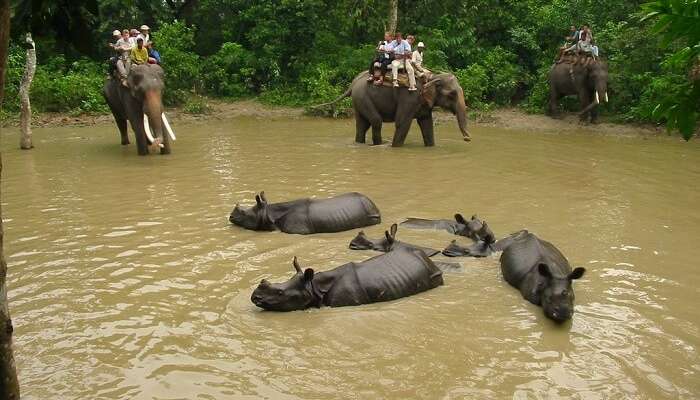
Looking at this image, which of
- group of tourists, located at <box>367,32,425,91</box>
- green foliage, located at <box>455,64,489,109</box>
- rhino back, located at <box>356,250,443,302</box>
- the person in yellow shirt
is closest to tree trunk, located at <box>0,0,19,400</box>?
rhino back, located at <box>356,250,443,302</box>

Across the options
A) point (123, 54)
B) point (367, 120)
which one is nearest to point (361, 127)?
point (367, 120)

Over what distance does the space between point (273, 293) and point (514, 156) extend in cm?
1029

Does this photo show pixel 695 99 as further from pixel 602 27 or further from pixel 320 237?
pixel 602 27

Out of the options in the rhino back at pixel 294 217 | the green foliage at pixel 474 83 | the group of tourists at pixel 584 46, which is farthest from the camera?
the green foliage at pixel 474 83

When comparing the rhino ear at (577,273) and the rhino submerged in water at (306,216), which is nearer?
the rhino ear at (577,273)

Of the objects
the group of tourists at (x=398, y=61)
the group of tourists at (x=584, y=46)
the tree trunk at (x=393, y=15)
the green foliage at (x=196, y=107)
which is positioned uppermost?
the tree trunk at (x=393, y=15)

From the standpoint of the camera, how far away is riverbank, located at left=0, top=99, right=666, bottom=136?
20609mm

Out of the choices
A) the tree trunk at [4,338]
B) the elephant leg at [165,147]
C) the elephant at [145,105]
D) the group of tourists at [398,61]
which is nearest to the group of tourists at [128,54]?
the elephant at [145,105]

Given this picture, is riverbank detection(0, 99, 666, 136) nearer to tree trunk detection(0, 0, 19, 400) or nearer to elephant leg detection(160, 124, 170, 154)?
elephant leg detection(160, 124, 170, 154)

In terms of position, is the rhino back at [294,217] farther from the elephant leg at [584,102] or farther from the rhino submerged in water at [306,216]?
the elephant leg at [584,102]

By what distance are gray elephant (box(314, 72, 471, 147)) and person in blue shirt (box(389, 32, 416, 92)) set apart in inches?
8.6

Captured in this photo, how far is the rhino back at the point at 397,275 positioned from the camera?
7.41 m

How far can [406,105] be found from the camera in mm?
17266

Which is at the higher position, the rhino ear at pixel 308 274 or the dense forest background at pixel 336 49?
the dense forest background at pixel 336 49
